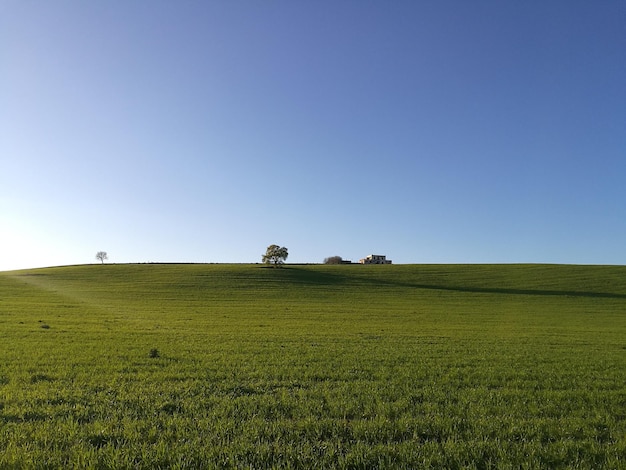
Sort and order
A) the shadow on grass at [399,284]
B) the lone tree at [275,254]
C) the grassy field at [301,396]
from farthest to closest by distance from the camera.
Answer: the lone tree at [275,254] → the shadow on grass at [399,284] → the grassy field at [301,396]

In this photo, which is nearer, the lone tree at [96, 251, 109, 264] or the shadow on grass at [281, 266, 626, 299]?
the shadow on grass at [281, 266, 626, 299]

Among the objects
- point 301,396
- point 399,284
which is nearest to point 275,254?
point 399,284

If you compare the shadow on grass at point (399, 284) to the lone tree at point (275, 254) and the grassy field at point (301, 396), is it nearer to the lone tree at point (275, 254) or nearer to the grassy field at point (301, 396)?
the lone tree at point (275, 254)

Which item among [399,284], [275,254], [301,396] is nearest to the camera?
[301,396]

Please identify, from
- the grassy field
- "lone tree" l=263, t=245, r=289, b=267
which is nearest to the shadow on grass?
"lone tree" l=263, t=245, r=289, b=267

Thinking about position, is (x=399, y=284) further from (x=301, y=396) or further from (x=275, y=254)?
(x=301, y=396)

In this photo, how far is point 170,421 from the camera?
7.66 meters

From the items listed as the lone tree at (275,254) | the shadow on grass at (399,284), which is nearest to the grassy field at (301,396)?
the shadow on grass at (399,284)

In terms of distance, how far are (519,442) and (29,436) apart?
8.40m

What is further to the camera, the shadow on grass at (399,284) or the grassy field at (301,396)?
the shadow on grass at (399,284)

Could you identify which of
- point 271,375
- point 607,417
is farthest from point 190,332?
point 607,417

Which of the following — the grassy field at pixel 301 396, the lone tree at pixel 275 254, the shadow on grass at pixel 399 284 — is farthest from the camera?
the lone tree at pixel 275 254

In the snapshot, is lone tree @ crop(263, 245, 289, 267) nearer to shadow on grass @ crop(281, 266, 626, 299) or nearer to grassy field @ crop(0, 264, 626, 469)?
shadow on grass @ crop(281, 266, 626, 299)

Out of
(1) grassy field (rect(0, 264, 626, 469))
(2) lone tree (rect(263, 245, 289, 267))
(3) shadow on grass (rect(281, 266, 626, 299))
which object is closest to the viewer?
(1) grassy field (rect(0, 264, 626, 469))
